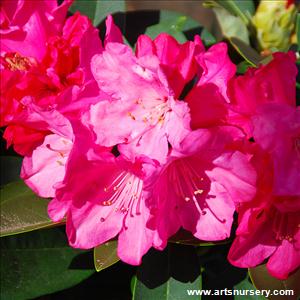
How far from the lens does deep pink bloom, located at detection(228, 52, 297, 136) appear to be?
56 cm

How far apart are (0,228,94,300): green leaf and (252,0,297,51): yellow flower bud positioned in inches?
21.2

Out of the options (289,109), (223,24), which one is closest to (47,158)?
(289,109)

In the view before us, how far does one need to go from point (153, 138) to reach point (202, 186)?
3.8 inches

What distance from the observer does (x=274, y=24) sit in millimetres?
944

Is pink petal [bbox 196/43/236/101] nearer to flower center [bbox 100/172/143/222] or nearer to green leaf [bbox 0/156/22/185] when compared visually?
flower center [bbox 100/172/143/222]

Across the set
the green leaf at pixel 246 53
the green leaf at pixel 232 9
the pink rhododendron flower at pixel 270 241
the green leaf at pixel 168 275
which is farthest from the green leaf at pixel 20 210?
the green leaf at pixel 232 9

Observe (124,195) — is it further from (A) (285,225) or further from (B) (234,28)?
(B) (234,28)

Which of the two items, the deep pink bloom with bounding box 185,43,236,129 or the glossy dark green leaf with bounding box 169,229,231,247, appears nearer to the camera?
the deep pink bloom with bounding box 185,43,236,129

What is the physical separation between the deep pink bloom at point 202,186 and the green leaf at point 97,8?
43cm

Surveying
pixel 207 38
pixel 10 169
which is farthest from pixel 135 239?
pixel 207 38

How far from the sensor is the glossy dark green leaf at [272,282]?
2.35 ft

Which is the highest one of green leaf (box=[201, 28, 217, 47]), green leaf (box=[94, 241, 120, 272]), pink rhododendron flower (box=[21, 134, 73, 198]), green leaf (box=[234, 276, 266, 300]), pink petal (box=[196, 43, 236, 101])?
pink petal (box=[196, 43, 236, 101])

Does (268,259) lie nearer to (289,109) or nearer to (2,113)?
(289,109)

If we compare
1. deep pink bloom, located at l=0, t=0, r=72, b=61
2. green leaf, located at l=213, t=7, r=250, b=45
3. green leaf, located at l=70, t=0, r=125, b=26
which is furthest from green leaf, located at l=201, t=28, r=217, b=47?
deep pink bloom, located at l=0, t=0, r=72, b=61
